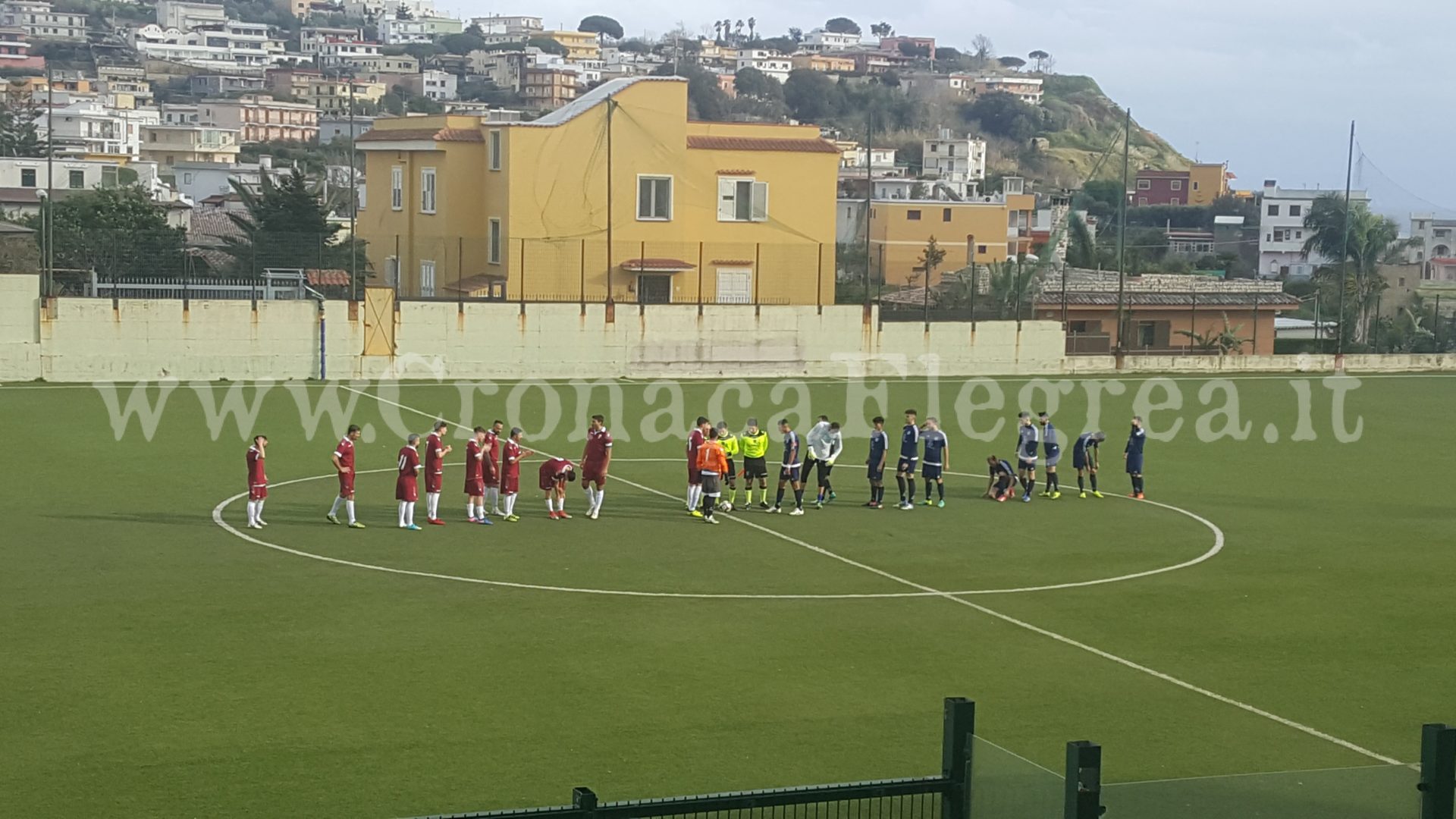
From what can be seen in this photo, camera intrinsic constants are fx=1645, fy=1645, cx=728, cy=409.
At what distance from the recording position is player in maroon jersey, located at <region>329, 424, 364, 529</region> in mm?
23734

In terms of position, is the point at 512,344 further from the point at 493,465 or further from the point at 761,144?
the point at 493,465

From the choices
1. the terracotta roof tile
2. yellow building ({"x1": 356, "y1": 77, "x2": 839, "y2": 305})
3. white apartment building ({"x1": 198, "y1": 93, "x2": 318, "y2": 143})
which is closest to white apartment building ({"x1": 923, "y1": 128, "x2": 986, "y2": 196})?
white apartment building ({"x1": 198, "y1": 93, "x2": 318, "y2": 143})

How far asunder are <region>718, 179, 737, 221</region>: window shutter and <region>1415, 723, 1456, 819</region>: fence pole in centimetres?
4949

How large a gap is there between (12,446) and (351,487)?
10607mm

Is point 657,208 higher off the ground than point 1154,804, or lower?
higher

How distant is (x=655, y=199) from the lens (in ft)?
188

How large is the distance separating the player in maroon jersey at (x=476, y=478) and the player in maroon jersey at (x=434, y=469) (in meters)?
0.40

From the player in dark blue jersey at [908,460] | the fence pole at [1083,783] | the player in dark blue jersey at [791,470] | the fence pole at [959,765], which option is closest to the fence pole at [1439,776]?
the fence pole at [1083,783]

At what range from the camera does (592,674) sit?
16.5 meters

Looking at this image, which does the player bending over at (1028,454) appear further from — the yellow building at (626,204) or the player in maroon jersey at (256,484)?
the yellow building at (626,204)

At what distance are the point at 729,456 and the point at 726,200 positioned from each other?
1279 inches

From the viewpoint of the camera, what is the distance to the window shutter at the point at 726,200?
58344 millimetres

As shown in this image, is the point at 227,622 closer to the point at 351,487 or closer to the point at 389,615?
the point at 389,615

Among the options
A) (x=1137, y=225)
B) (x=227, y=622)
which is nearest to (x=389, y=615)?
(x=227, y=622)
